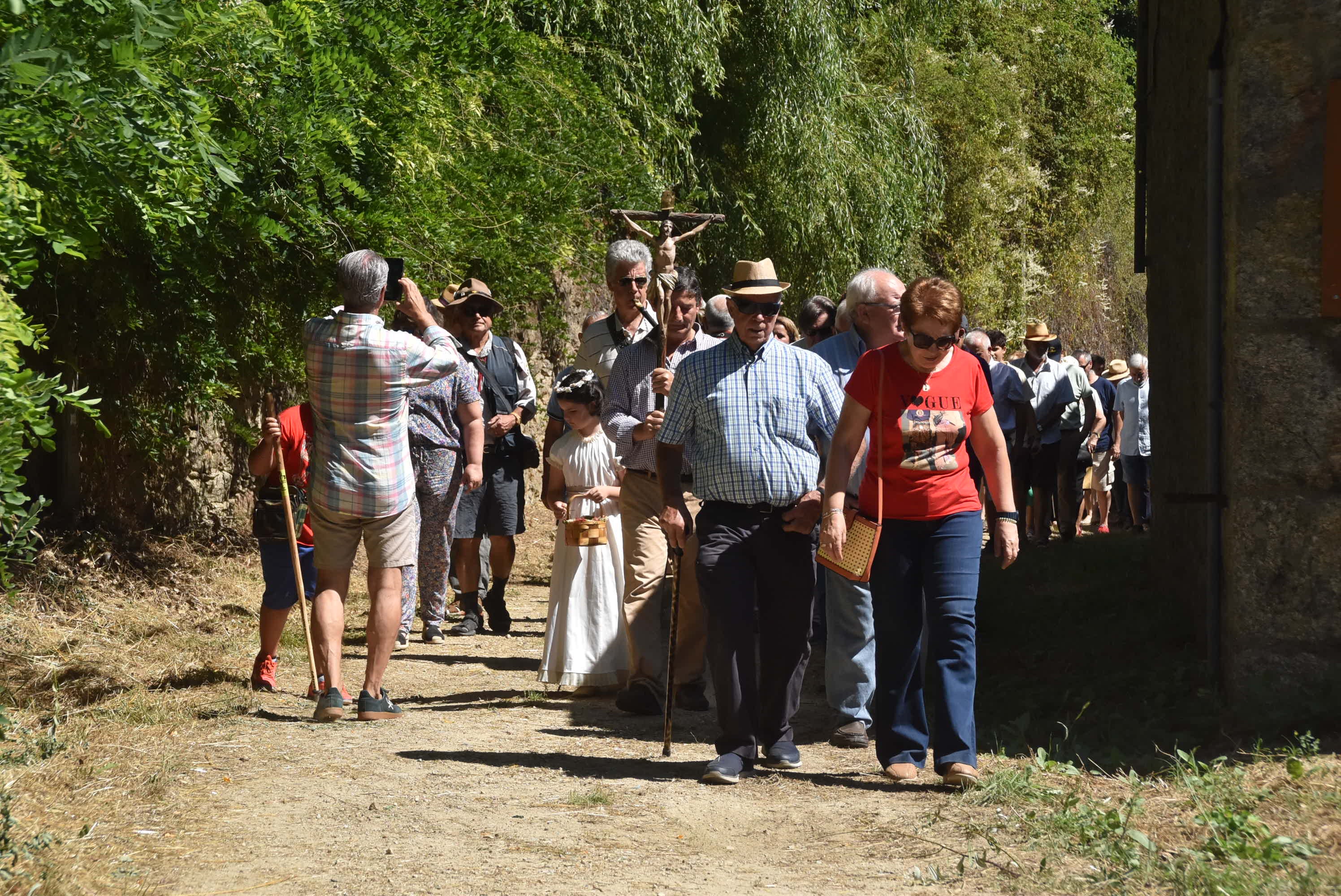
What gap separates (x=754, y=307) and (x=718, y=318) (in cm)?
255

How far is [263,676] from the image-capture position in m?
7.31

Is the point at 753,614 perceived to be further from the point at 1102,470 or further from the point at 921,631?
the point at 1102,470

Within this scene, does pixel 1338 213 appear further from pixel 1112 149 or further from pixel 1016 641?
pixel 1112 149

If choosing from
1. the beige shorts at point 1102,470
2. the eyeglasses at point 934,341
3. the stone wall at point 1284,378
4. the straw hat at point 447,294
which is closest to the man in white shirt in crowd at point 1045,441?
the beige shorts at point 1102,470

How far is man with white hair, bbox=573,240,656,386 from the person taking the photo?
23.6ft

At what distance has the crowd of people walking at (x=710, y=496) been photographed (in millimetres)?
5547

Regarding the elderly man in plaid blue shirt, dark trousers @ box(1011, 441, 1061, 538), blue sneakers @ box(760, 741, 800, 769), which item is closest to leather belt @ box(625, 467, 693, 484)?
the elderly man in plaid blue shirt

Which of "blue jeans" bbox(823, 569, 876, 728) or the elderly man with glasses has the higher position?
the elderly man with glasses

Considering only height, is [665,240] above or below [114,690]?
above

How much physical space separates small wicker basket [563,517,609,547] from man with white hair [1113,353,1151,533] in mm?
8083

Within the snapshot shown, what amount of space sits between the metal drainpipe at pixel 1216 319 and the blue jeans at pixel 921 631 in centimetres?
150

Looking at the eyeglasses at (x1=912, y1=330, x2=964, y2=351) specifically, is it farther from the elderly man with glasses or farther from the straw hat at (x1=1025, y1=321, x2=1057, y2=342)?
the straw hat at (x1=1025, y1=321, x2=1057, y2=342)

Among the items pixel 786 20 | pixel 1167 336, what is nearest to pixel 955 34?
pixel 786 20

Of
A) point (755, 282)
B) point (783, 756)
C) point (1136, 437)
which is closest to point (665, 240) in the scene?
point (755, 282)
